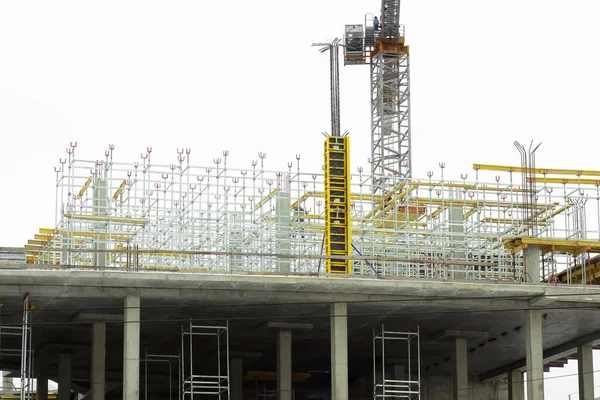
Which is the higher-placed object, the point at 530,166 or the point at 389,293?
the point at 530,166

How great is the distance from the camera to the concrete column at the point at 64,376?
190 feet

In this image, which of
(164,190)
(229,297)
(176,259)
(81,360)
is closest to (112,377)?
(81,360)

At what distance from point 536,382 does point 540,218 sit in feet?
33.9

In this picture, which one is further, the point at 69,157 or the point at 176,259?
the point at 176,259

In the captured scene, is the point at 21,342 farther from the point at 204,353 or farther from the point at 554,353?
the point at 554,353

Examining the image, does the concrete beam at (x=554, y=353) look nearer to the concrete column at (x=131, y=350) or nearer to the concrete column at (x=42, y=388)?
the concrete column at (x=131, y=350)

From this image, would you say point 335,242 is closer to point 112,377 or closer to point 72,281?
point 72,281

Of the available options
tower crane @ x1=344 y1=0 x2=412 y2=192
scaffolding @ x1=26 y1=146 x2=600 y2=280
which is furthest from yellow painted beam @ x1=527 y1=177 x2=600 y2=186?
tower crane @ x1=344 y1=0 x2=412 y2=192

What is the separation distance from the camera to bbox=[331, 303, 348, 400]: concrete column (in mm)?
46062

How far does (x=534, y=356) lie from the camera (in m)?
47.8

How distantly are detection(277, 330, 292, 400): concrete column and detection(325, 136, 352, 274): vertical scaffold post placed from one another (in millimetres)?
4925

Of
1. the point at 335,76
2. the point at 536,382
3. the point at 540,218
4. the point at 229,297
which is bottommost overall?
the point at 536,382

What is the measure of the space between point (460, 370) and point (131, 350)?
638 inches

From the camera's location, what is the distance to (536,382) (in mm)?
47438
